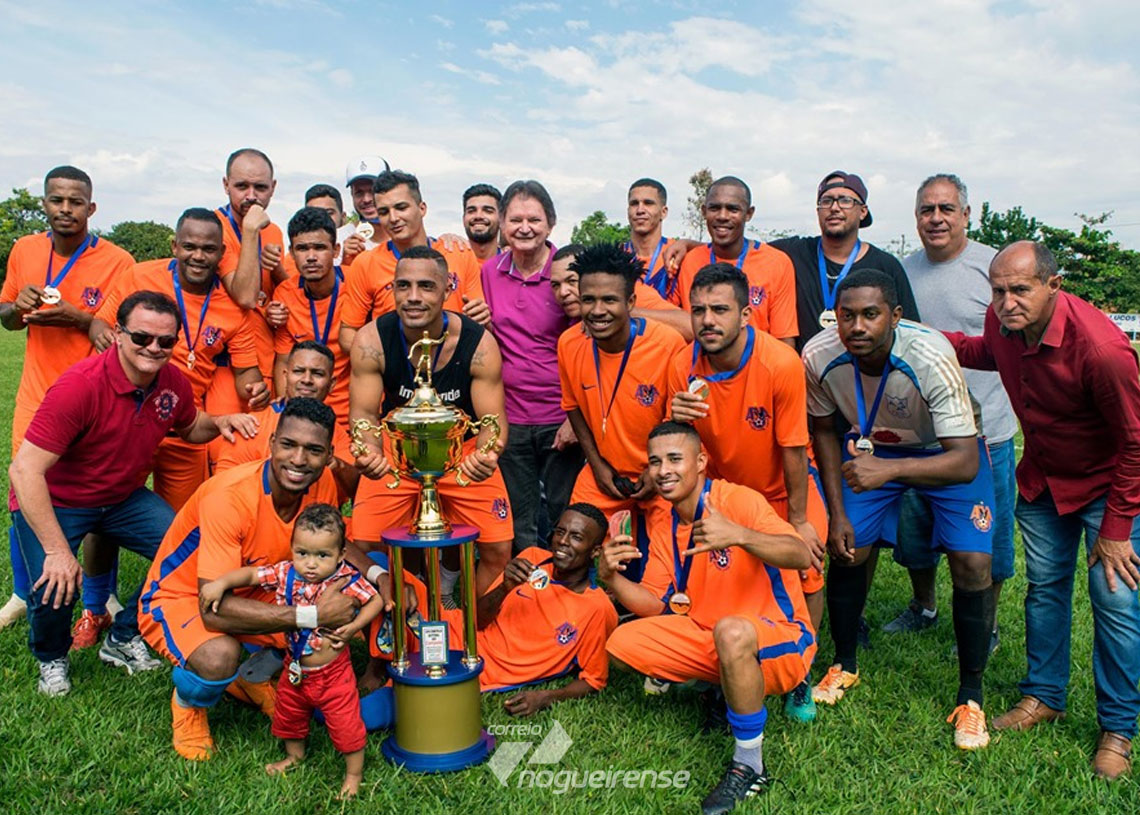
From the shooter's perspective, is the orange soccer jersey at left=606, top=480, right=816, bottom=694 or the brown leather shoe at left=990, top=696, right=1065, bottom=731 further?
the brown leather shoe at left=990, top=696, right=1065, bottom=731

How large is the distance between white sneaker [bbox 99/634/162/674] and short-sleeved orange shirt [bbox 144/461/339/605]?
2.84 feet

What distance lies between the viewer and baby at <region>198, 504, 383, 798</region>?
13.5ft

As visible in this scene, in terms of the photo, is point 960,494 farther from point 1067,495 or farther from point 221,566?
point 221,566

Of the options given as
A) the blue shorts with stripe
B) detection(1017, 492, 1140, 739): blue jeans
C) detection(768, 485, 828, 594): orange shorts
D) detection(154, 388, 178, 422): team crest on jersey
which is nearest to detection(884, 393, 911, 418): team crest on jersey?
the blue shorts with stripe

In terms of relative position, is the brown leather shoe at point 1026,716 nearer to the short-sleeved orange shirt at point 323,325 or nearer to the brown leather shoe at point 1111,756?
the brown leather shoe at point 1111,756

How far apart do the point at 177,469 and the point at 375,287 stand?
1855 mm

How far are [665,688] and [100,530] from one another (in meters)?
3.50

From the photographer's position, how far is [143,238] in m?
69.5

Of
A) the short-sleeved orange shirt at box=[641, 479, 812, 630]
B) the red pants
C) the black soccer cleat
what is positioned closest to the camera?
the black soccer cleat

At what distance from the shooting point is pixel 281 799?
12.8 ft

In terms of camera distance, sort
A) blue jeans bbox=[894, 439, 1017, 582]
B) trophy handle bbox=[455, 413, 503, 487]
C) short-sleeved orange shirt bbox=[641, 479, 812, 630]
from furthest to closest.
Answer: blue jeans bbox=[894, 439, 1017, 582] → trophy handle bbox=[455, 413, 503, 487] → short-sleeved orange shirt bbox=[641, 479, 812, 630]

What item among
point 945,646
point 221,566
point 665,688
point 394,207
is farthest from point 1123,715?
point 394,207

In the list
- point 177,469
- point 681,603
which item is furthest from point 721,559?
point 177,469

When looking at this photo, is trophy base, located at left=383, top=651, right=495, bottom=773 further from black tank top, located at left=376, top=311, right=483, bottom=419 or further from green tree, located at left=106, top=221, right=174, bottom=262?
green tree, located at left=106, top=221, right=174, bottom=262
